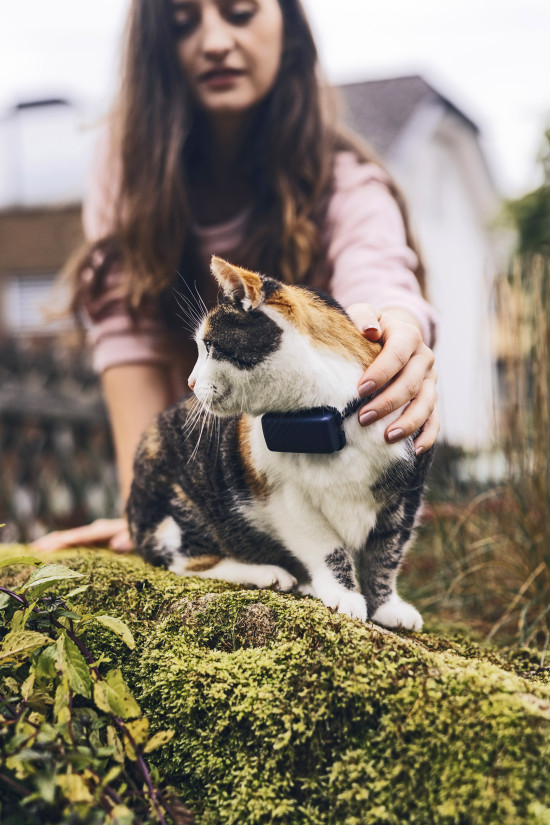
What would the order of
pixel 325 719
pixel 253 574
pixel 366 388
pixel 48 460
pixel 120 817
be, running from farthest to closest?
pixel 48 460, pixel 253 574, pixel 366 388, pixel 325 719, pixel 120 817

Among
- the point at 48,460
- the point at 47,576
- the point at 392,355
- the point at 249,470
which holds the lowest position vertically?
the point at 48,460

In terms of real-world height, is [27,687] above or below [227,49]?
below

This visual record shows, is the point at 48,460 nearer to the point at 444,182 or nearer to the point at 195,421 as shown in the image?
the point at 195,421

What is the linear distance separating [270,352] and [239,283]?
0.45ft

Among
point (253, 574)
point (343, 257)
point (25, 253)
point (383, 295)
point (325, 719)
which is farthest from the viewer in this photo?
point (25, 253)

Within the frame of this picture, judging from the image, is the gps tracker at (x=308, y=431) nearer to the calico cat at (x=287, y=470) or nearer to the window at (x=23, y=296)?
the calico cat at (x=287, y=470)

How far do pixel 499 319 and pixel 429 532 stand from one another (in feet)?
3.01

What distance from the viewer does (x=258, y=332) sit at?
4.28ft

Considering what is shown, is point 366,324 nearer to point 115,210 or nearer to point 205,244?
point 205,244

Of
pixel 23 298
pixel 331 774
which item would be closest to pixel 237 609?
pixel 331 774

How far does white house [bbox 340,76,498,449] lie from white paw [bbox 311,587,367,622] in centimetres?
572

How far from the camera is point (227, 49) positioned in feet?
6.93

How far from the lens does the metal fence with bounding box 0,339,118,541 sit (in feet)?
15.5

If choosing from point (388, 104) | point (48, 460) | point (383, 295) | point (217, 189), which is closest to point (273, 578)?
point (383, 295)
